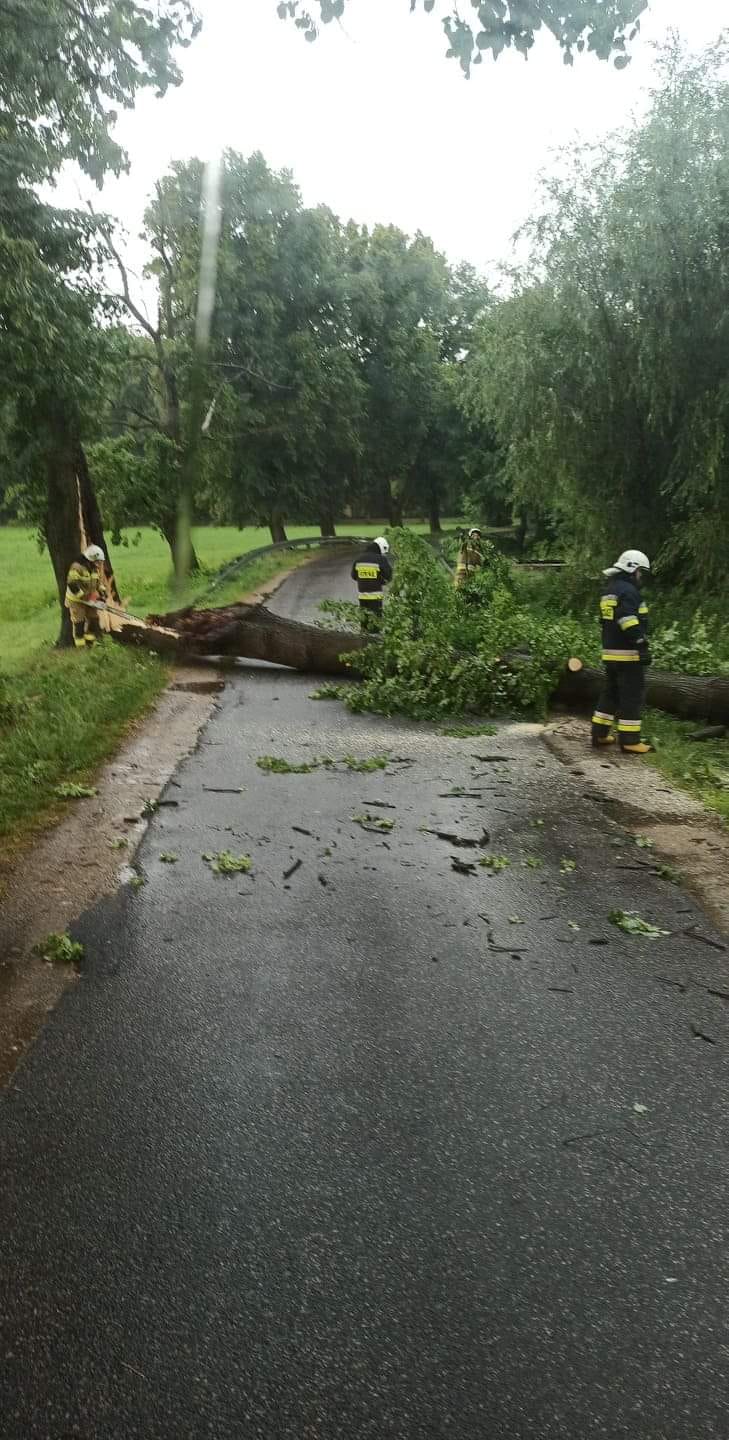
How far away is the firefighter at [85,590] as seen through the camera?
16.0 meters

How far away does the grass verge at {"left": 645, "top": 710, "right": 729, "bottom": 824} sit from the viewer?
8.20 metres

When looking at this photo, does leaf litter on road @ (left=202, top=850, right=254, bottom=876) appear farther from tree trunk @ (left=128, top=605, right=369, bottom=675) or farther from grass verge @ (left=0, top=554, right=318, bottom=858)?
tree trunk @ (left=128, top=605, right=369, bottom=675)

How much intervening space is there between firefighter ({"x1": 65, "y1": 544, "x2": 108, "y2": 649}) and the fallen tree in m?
0.42

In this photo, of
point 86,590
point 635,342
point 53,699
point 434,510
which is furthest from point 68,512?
point 434,510

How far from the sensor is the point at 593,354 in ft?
58.8

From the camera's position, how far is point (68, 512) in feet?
53.7

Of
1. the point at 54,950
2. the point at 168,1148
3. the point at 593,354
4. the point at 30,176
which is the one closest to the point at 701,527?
the point at 593,354

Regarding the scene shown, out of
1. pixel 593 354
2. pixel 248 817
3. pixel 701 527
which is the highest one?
pixel 593 354

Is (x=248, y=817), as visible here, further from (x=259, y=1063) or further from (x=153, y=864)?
(x=259, y=1063)

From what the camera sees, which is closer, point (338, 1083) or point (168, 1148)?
point (168, 1148)

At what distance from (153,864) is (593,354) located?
14598 millimetres

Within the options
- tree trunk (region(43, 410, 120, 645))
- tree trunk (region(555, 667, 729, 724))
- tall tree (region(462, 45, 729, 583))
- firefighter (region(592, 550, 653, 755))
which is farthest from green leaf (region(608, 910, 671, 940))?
tree trunk (region(43, 410, 120, 645))

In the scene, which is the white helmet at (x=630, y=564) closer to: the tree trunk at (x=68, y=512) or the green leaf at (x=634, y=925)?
the green leaf at (x=634, y=925)

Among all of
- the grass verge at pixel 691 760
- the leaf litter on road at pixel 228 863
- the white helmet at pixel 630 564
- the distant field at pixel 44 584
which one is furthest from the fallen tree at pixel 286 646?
the leaf litter on road at pixel 228 863
